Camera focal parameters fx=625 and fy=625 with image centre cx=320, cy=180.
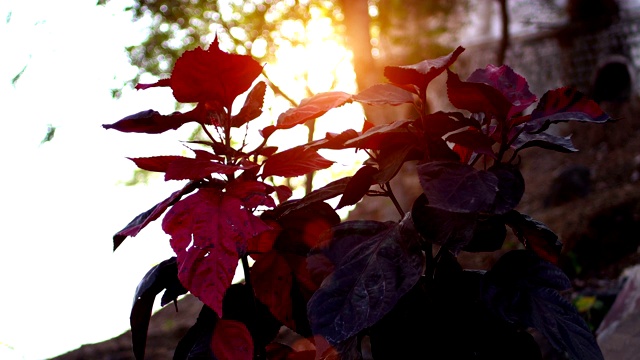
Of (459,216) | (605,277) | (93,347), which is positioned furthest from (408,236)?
(93,347)

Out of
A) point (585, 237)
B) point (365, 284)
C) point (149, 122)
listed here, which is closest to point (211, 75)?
point (149, 122)

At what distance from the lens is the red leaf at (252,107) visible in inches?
56.8

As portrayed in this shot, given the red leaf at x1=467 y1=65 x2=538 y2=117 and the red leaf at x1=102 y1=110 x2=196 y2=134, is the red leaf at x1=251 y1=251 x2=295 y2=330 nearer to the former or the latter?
the red leaf at x1=102 y1=110 x2=196 y2=134

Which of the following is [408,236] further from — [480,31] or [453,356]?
[480,31]

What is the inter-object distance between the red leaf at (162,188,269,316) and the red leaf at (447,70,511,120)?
0.46m

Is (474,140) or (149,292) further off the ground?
(474,140)

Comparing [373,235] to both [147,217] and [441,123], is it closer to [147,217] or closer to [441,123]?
[441,123]

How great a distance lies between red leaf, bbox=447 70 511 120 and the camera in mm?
1193

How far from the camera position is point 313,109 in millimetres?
1322

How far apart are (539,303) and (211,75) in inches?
30.0

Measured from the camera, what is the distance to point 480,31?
631 inches

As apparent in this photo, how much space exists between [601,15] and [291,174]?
13.4 metres

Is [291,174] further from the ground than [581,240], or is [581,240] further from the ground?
[291,174]

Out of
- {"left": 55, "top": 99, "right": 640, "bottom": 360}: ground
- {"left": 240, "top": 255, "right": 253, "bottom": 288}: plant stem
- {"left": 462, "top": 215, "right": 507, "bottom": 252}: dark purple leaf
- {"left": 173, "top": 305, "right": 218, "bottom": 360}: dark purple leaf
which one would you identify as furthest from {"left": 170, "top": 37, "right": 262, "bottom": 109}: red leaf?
{"left": 55, "top": 99, "right": 640, "bottom": 360}: ground
